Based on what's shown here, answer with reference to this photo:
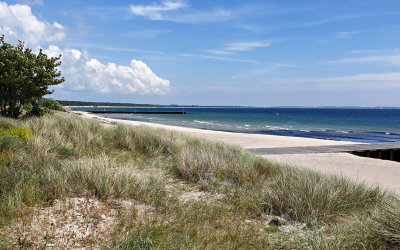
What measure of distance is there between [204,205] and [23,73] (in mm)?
16598

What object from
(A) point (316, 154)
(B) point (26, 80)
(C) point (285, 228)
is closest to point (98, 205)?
(C) point (285, 228)

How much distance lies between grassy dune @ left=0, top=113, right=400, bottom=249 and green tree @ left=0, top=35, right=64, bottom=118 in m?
10.4

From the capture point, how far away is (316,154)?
575 inches

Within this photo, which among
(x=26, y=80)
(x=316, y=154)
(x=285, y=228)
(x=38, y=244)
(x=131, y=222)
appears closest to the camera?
(x=38, y=244)

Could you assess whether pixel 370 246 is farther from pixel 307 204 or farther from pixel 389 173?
pixel 389 173

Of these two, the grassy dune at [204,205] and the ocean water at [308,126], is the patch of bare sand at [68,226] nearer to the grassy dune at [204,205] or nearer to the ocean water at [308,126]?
the grassy dune at [204,205]

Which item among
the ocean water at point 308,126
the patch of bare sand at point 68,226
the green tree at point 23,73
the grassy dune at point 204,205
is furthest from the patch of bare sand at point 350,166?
the ocean water at point 308,126

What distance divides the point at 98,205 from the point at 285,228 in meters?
3.18

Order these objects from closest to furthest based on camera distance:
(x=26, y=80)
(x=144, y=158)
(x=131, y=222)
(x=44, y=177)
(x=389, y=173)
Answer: (x=131, y=222) → (x=44, y=177) → (x=144, y=158) → (x=389, y=173) → (x=26, y=80)

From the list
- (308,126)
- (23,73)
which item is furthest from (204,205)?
(308,126)

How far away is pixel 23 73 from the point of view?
17125 mm

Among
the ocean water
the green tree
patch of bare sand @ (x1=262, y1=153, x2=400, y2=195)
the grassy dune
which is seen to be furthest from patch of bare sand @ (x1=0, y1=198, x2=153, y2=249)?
the ocean water

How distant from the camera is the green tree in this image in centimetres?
1656

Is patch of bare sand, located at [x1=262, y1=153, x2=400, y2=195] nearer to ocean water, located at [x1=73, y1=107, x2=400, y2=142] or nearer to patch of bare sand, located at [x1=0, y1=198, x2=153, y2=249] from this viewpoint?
patch of bare sand, located at [x1=0, y1=198, x2=153, y2=249]
